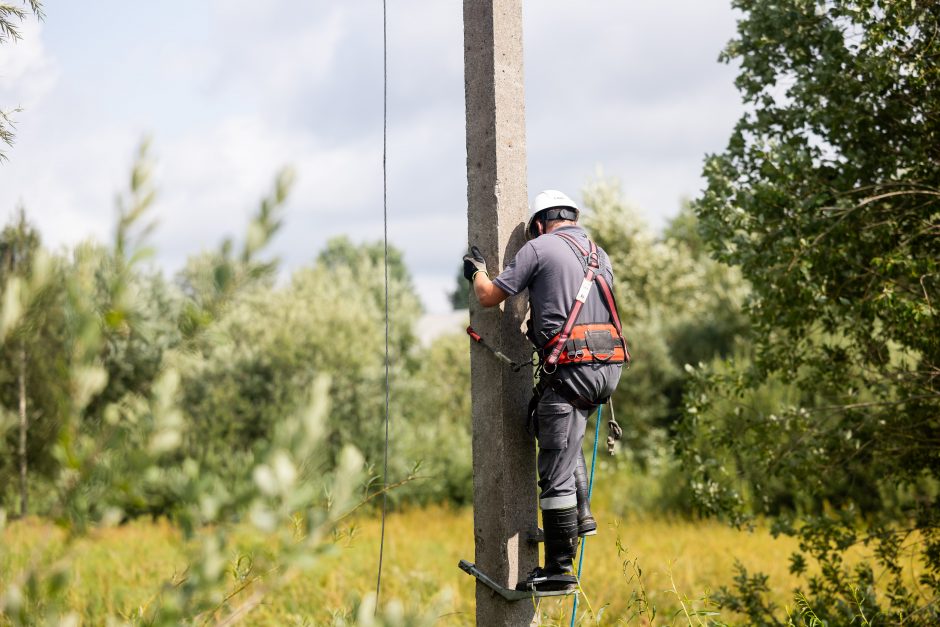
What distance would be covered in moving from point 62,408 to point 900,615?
18.3ft

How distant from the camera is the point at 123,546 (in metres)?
11.4

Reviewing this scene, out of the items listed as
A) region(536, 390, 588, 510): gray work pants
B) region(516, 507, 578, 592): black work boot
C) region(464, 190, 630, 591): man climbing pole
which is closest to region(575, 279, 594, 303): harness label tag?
region(464, 190, 630, 591): man climbing pole

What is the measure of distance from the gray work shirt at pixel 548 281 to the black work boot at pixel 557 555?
2.84 feet

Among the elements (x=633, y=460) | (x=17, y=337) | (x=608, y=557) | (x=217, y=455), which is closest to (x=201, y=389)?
(x=217, y=455)

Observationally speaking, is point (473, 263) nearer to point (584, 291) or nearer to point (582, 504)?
point (584, 291)

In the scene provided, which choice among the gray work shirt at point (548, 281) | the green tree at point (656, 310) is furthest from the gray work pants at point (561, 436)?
the green tree at point (656, 310)

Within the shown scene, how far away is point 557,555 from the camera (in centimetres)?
423

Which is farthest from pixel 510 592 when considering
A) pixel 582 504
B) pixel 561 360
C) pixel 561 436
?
pixel 561 360

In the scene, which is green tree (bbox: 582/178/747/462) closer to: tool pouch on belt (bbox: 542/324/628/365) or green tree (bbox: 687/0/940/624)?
green tree (bbox: 687/0/940/624)

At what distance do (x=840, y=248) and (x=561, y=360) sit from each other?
2.59 metres

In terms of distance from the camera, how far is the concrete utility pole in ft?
14.1

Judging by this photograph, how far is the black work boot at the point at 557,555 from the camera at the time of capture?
166 inches

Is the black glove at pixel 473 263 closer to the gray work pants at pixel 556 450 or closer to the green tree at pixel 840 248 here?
the gray work pants at pixel 556 450

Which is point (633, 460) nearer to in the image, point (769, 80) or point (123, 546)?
point (123, 546)
